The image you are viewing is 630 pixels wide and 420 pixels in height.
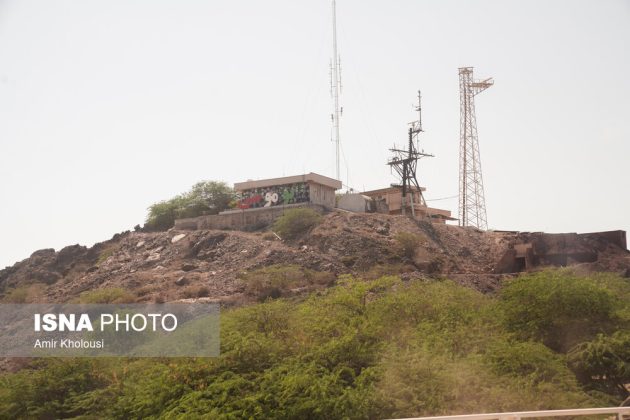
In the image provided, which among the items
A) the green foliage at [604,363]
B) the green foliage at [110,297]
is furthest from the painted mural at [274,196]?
the green foliage at [604,363]

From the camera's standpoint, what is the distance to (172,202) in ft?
218

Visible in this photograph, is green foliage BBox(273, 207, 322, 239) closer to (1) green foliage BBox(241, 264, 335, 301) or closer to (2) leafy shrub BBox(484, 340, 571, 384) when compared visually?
(1) green foliage BBox(241, 264, 335, 301)

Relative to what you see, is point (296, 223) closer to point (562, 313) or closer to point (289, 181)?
point (289, 181)

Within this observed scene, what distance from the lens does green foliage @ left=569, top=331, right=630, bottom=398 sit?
2472 cm

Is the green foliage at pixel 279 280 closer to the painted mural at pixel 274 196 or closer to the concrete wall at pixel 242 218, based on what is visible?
the concrete wall at pixel 242 218

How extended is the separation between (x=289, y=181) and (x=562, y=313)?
32.3m

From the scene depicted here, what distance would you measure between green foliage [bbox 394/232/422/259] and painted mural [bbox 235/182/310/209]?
31.4ft

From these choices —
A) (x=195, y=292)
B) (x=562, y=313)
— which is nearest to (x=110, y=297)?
(x=195, y=292)

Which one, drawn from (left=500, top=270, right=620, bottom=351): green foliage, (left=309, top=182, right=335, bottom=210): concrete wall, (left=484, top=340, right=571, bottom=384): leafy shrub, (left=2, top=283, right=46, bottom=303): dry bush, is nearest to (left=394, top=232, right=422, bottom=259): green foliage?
(left=309, top=182, right=335, bottom=210): concrete wall

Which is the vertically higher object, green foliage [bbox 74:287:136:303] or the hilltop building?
the hilltop building

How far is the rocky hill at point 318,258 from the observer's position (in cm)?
4581

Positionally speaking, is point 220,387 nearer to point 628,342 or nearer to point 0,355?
point 628,342

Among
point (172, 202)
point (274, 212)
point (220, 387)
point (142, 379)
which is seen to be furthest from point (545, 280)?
point (172, 202)

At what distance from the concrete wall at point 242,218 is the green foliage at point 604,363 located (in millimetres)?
32607
